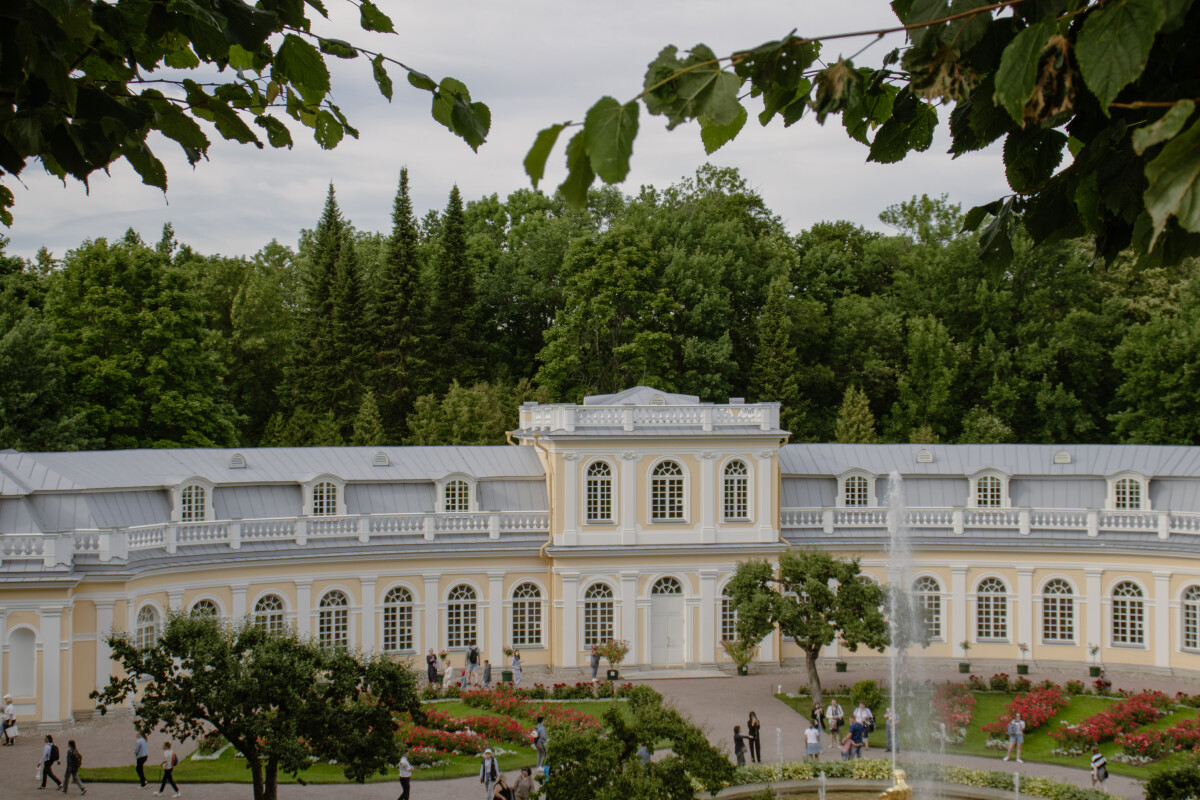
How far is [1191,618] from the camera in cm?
3119

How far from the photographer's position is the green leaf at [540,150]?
293 centimetres

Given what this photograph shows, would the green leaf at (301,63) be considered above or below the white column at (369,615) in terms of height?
above

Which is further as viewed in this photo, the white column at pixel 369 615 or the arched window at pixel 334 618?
the white column at pixel 369 615

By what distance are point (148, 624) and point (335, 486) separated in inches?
255

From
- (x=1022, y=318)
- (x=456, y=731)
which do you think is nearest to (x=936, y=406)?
(x=1022, y=318)

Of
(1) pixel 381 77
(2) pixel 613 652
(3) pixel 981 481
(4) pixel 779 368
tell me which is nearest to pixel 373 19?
(1) pixel 381 77

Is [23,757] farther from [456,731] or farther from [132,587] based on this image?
[456,731]

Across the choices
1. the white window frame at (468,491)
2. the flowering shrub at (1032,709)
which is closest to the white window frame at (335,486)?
the white window frame at (468,491)

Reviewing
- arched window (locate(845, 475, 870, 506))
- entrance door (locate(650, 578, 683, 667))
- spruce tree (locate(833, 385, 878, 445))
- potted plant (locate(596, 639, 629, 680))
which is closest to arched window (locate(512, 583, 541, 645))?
potted plant (locate(596, 639, 629, 680))

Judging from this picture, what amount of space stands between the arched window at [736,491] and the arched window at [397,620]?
942cm

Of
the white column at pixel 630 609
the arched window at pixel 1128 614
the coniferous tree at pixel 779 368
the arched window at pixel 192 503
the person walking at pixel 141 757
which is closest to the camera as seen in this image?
the person walking at pixel 141 757

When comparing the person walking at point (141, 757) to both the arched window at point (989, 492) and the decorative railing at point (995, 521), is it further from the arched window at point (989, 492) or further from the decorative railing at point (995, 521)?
the arched window at point (989, 492)

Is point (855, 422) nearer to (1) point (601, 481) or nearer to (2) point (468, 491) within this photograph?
(1) point (601, 481)

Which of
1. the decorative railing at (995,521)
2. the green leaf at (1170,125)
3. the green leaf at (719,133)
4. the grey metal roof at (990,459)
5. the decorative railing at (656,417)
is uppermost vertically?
the decorative railing at (656,417)
